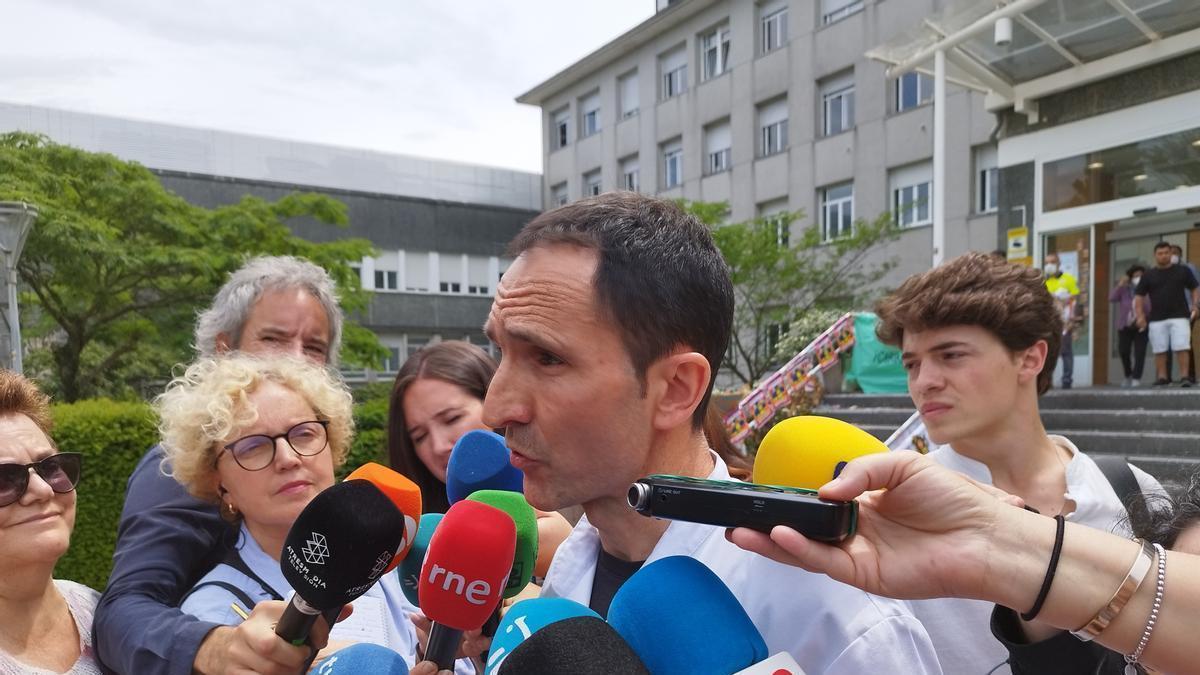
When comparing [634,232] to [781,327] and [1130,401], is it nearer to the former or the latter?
[1130,401]

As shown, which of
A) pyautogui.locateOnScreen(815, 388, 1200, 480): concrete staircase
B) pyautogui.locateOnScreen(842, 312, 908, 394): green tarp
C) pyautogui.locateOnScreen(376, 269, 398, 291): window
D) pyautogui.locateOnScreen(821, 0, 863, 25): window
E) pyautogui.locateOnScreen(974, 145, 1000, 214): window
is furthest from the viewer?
pyautogui.locateOnScreen(376, 269, 398, 291): window

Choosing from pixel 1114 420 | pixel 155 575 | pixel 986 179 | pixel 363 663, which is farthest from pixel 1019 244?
pixel 363 663

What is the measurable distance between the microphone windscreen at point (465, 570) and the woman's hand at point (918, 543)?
0.62 m

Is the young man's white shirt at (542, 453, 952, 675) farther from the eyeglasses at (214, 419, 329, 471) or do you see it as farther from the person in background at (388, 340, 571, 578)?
the person in background at (388, 340, 571, 578)

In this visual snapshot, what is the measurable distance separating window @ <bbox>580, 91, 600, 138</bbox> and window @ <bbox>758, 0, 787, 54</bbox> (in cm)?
752

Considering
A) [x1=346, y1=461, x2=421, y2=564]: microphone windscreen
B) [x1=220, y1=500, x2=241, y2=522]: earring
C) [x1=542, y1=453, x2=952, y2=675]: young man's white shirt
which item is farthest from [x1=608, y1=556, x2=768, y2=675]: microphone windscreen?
[x1=220, y1=500, x2=241, y2=522]: earring

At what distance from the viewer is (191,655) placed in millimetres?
1721

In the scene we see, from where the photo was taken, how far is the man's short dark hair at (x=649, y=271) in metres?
1.38

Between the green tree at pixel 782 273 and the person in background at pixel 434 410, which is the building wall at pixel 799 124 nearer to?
the green tree at pixel 782 273

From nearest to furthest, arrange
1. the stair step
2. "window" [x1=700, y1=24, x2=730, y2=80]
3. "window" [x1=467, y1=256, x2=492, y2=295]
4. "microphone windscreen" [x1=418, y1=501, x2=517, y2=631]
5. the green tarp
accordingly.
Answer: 1. "microphone windscreen" [x1=418, y1=501, x2=517, y2=631]
2. the stair step
3. the green tarp
4. "window" [x1=700, y1=24, x2=730, y2=80]
5. "window" [x1=467, y1=256, x2=492, y2=295]

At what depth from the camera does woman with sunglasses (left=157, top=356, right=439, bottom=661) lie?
2.05 metres

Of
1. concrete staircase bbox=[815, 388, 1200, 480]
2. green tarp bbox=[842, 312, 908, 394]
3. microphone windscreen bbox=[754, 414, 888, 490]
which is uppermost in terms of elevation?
microphone windscreen bbox=[754, 414, 888, 490]

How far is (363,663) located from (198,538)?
969 millimetres

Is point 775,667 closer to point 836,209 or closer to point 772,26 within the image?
point 836,209
